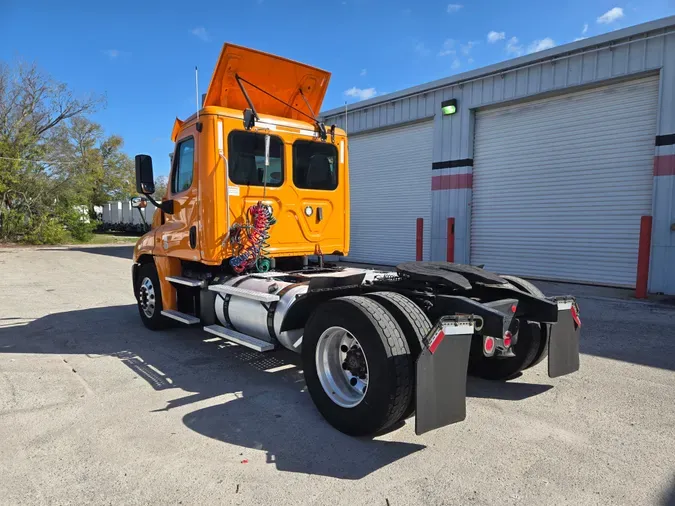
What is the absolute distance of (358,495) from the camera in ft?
8.41

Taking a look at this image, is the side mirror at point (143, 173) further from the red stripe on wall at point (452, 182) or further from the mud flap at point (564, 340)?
the red stripe on wall at point (452, 182)

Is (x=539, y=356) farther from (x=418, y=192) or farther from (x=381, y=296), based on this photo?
(x=418, y=192)

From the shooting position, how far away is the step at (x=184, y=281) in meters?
5.34

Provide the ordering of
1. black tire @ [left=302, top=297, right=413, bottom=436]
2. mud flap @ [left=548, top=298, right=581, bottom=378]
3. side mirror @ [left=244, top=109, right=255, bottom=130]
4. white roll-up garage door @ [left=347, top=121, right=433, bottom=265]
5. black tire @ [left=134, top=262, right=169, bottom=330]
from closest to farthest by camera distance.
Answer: black tire @ [left=302, top=297, right=413, bottom=436] → mud flap @ [left=548, top=298, right=581, bottom=378] → side mirror @ [left=244, top=109, right=255, bottom=130] → black tire @ [left=134, top=262, right=169, bottom=330] → white roll-up garage door @ [left=347, top=121, right=433, bottom=265]

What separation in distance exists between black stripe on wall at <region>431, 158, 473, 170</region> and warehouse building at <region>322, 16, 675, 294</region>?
3cm

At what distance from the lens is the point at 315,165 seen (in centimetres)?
583

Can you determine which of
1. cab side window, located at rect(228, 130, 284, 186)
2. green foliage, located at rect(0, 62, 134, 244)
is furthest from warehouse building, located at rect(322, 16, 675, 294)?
green foliage, located at rect(0, 62, 134, 244)

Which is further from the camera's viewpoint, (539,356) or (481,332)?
(539,356)

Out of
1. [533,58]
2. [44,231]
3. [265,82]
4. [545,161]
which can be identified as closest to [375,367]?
[265,82]

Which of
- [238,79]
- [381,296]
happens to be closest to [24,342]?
[238,79]

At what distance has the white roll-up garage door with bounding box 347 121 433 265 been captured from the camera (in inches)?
542

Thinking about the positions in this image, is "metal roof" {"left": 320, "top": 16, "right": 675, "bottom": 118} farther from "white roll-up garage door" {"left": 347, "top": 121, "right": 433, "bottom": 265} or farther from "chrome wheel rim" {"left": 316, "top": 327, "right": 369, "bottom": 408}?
"chrome wheel rim" {"left": 316, "top": 327, "right": 369, "bottom": 408}

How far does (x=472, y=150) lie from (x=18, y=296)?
11440mm

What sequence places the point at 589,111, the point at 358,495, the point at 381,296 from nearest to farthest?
the point at 358,495
the point at 381,296
the point at 589,111
